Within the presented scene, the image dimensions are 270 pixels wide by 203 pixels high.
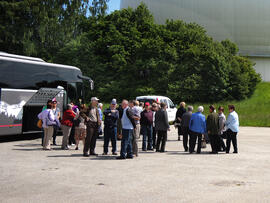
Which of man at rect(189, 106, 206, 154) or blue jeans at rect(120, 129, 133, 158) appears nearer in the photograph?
blue jeans at rect(120, 129, 133, 158)

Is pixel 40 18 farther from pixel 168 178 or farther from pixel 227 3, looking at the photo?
pixel 168 178

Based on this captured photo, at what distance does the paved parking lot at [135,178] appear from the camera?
21.0 feet

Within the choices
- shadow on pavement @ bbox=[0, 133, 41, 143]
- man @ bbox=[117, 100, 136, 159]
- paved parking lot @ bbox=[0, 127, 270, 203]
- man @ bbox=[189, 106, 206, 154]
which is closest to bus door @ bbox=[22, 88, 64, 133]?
shadow on pavement @ bbox=[0, 133, 41, 143]

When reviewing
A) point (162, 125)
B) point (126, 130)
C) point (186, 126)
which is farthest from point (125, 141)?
point (186, 126)

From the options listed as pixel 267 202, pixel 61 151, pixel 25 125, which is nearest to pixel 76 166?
pixel 61 151

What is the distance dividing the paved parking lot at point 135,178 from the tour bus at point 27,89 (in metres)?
3.73

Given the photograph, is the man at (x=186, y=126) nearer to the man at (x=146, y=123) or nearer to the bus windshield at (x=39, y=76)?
the man at (x=146, y=123)

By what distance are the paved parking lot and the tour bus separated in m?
3.73

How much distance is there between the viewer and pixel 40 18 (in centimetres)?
4053

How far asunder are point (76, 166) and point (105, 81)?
36713 millimetres

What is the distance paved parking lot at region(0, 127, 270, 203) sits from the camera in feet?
21.0

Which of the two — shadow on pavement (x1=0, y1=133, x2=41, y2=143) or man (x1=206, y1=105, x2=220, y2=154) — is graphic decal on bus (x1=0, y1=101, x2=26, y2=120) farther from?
man (x1=206, y1=105, x2=220, y2=154)

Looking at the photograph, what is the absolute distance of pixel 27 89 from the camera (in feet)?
53.7

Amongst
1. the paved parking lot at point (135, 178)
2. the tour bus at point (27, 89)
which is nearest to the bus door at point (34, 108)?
the tour bus at point (27, 89)
